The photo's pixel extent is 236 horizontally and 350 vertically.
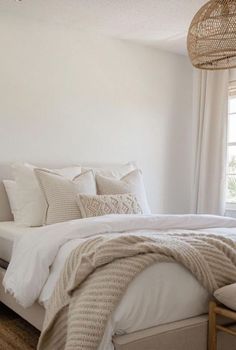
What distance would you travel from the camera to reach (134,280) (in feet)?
6.22

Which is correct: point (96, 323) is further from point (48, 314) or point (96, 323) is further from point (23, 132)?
point (23, 132)

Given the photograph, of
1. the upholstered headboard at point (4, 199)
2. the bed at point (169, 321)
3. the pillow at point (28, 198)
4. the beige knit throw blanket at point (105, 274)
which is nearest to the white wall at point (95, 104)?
the upholstered headboard at point (4, 199)

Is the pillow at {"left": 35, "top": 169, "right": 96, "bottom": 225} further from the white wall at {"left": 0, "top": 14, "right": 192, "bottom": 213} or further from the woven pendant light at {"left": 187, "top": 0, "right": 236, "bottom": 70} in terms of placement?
the woven pendant light at {"left": 187, "top": 0, "right": 236, "bottom": 70}

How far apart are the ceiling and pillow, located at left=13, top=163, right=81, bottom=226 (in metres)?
1.29

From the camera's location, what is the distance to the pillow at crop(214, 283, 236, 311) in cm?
191

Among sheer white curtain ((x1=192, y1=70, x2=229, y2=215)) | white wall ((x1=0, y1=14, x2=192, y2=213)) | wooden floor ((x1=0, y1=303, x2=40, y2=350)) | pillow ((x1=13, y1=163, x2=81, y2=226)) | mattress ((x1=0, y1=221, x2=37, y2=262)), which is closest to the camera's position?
wooden floor ((x1=0, y1=303, x2=40, y2=350))

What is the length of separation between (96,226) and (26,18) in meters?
2.11

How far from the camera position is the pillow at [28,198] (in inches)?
129

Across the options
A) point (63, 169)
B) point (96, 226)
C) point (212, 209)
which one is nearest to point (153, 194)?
point (212, 209)

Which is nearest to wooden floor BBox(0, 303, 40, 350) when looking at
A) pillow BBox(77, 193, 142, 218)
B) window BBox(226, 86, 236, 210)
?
pillow BBox(77, 193, 142, 218)

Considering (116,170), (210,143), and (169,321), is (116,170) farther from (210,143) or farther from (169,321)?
(169,321)

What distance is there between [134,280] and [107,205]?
51.4 inches

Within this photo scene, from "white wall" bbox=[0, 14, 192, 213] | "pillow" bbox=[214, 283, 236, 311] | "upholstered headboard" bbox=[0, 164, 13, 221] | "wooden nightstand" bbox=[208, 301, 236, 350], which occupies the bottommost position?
"wooden nightstand" bbox=[208, 301, 236, 350]

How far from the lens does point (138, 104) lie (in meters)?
4.46
